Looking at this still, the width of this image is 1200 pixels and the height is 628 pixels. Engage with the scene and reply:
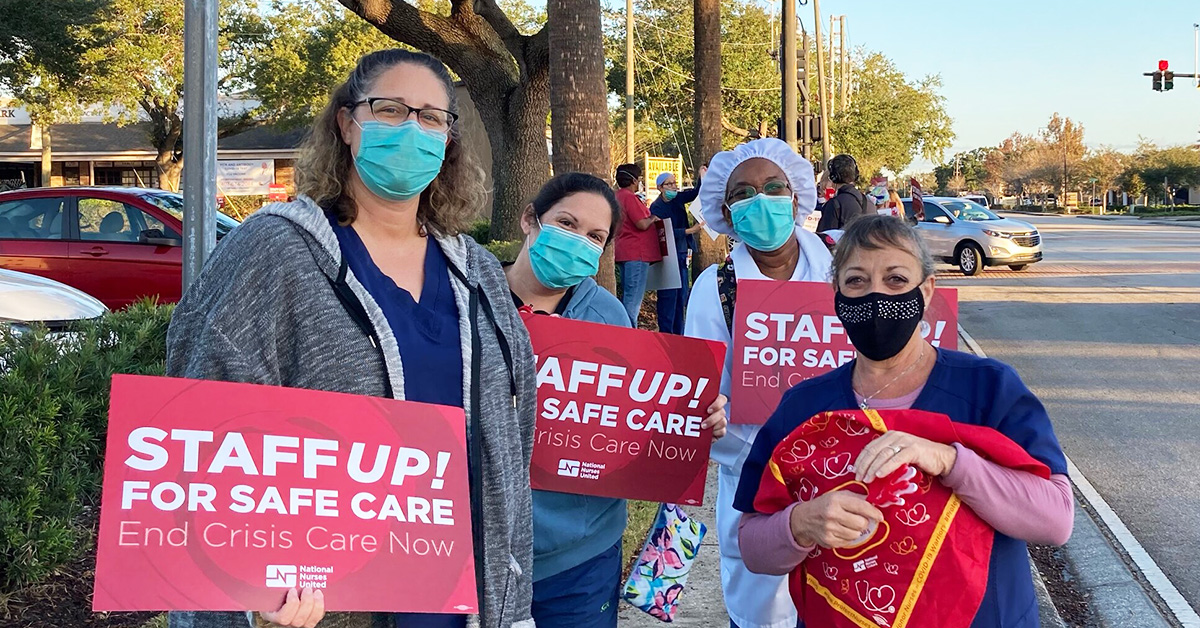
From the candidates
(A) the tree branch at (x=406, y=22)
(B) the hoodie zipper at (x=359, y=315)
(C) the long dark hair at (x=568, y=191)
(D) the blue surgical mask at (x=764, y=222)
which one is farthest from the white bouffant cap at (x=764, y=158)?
(A) the tree branch at (x=406, y=22)

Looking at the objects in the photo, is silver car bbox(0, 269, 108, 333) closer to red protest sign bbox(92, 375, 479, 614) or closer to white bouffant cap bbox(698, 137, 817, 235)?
white bouffant cap bbox(698, 137, 817, 235)

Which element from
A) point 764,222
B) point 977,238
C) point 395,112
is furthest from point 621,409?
point 977,238

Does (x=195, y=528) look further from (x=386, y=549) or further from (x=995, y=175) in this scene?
(x=995, y=175)

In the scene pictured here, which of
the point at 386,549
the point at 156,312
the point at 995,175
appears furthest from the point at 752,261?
the point at 995,175

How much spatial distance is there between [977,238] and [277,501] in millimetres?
24713

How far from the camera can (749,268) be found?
4.00 meters

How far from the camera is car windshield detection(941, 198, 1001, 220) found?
1010 inches

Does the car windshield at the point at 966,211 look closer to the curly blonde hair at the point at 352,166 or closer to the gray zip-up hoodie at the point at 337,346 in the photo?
the curly blonde hair at the point at 352,166

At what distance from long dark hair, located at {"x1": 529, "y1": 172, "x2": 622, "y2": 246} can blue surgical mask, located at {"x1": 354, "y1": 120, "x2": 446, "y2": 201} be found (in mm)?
1083

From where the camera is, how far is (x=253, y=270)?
7.48 ft

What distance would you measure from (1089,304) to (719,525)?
16.2 metres

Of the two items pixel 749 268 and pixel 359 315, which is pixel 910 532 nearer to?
pixel 359 315

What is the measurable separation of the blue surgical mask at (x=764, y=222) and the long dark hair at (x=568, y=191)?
19.6 inches

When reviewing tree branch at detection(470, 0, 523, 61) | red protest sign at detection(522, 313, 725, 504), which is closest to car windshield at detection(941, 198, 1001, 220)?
tree branch at detection(470, 0, 523, 61)
